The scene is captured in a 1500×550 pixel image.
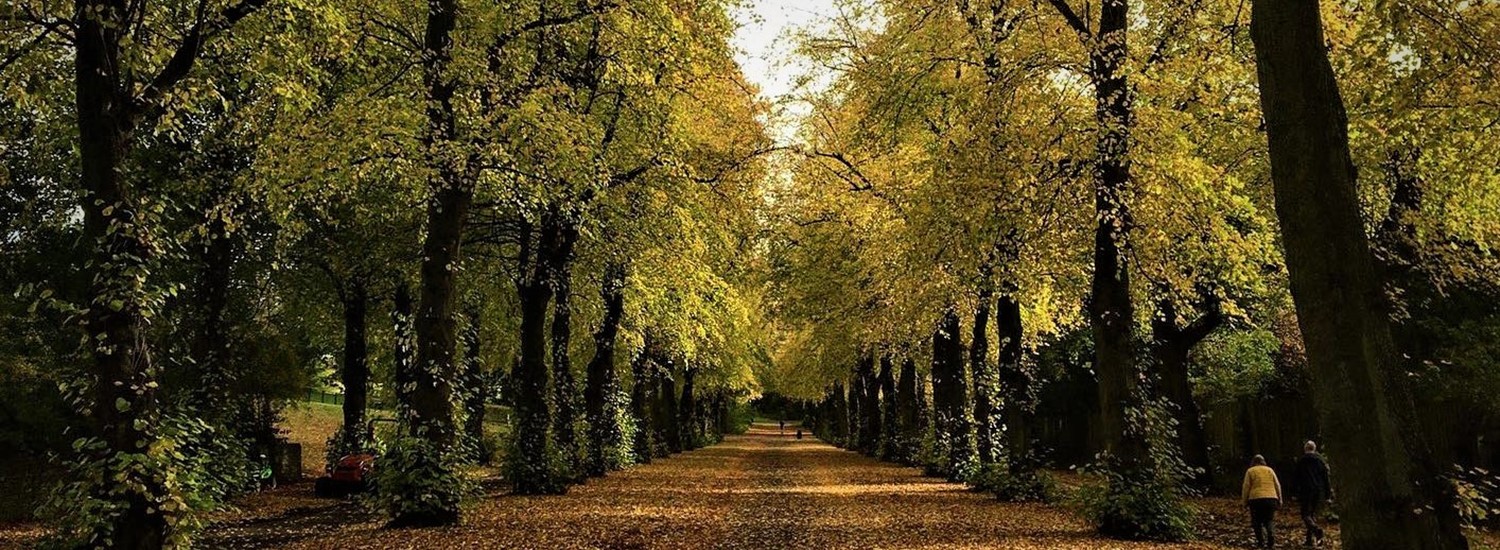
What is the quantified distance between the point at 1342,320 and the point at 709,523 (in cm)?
1217

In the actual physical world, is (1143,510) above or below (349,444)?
below

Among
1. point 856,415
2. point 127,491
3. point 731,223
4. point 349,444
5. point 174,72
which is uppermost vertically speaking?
point 731,223

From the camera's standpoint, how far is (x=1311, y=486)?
15664 millimetres

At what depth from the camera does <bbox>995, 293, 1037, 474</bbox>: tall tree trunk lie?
2075 cm

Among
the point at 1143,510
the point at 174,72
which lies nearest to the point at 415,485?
the point at 174,72

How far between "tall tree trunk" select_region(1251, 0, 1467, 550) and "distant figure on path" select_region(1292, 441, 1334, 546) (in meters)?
11.3

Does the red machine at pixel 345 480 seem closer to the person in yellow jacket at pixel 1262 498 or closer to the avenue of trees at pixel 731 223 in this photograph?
the avenue of trees at pixel 731 223

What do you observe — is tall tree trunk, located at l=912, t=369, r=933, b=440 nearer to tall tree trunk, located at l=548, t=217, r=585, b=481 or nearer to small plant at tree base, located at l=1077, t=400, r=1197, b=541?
tall tree trunk, located at l=548, t=217, r=585, b=481

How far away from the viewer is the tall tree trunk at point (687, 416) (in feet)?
164

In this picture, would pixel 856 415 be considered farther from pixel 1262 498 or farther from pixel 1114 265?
pixel 1114 265

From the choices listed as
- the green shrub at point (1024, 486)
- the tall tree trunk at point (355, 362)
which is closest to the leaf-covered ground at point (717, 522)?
the green shrub at point (1024, 486)

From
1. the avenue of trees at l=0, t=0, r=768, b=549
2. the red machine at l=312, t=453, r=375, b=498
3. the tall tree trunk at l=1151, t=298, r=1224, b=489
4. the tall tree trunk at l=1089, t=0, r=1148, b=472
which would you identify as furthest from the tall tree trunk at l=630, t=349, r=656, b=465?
→ the tall tree trunk at l=1089, t=0, r=1148, b=472

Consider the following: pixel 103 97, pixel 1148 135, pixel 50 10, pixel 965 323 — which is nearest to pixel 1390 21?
pixel 1148 135

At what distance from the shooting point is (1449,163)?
14.4 metres
